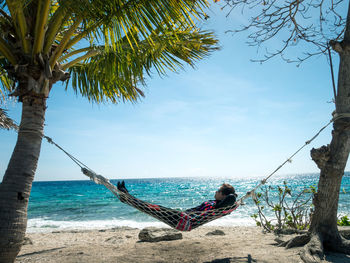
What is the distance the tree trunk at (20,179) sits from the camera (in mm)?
1899

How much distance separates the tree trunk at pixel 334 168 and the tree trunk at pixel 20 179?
2530 mm

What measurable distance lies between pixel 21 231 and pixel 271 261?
2.08 m

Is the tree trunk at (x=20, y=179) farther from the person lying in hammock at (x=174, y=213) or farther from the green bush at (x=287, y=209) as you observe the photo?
the green bush at (x=287, y=209)

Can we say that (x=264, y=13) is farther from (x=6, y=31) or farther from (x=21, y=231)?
Answer: (x=21, y=231)

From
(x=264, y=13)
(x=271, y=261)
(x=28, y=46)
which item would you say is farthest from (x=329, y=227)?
(x=28, y=46)

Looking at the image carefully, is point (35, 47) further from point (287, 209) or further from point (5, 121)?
point (287, 209)

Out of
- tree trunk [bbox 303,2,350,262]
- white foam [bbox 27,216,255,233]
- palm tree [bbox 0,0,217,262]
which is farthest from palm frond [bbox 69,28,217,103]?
white foam [bbox 27,216,255,233]

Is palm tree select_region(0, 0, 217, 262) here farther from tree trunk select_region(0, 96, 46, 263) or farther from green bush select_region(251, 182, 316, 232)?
green bush select_region(251, 182, 316, 232)

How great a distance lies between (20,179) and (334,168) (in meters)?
2.79

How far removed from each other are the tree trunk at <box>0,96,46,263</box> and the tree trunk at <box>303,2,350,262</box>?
253 cm

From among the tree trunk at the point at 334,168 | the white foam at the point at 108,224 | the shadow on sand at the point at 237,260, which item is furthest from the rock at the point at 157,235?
the white foam at the point at 108,224

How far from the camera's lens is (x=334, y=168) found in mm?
2428

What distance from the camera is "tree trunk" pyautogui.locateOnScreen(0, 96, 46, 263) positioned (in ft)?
6.23

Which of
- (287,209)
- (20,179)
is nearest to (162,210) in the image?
(20,179)
